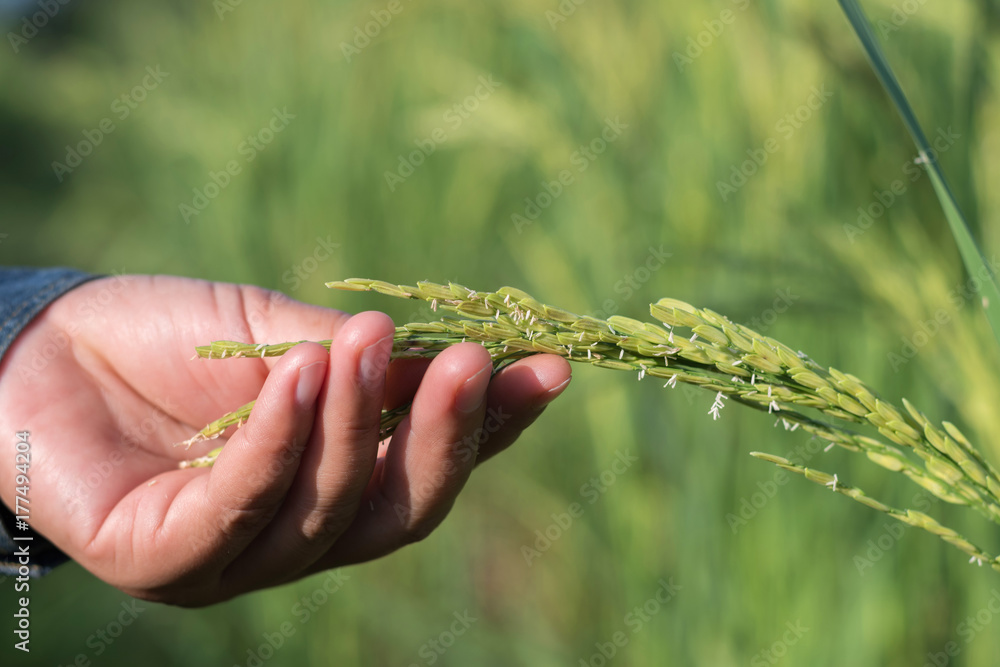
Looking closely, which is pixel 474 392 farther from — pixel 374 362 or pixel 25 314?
pixel 25 314

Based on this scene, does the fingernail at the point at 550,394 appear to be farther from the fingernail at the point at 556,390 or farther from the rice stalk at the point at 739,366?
the rice stalk at the point at 739,366

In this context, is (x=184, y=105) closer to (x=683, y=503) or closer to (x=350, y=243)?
(x=350, y=243)

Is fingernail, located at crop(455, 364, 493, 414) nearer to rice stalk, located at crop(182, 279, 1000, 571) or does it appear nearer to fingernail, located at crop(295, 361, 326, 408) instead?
rice stalk, located at crop(182, 279, 1000, 571)

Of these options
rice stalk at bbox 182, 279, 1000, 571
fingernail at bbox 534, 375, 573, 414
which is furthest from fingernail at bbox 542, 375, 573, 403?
rice stalk at bbox 182, 279, 1000, 571

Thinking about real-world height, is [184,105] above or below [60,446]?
above

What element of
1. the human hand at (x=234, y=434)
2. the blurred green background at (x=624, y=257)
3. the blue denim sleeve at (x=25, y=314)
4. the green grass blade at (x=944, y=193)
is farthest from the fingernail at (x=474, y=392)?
the blue denim sleeve at (x=25, y=314)

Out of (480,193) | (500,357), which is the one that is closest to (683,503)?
(500,357)
